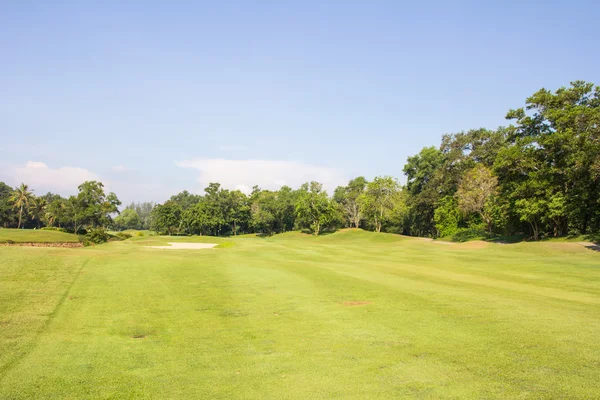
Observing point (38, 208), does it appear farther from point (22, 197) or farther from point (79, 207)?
point (79, 207)

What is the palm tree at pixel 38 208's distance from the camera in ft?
339

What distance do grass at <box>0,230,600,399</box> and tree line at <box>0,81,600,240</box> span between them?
2593cm

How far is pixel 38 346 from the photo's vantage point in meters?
8.21

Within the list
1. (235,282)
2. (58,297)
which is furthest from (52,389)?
(235,282)

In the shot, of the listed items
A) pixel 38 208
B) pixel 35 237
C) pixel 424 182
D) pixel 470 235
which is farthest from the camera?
pixel 38 208

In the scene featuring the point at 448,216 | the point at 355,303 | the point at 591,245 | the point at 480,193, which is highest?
the point at 480,193

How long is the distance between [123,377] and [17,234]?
60.9 meters

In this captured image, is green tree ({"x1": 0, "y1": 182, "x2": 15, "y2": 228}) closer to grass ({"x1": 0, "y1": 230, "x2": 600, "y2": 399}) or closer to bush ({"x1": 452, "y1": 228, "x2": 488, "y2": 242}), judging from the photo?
grass ({"x1": 0, "y1": 230, "x2": 600, "y2": 399})

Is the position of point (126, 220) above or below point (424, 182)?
below

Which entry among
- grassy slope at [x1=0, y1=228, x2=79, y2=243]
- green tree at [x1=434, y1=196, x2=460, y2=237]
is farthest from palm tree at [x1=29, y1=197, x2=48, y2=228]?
green tree at [x1=434, y1=196, x2=460, y2=237]

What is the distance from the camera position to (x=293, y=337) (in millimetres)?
8828

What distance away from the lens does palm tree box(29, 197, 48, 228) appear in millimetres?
103188

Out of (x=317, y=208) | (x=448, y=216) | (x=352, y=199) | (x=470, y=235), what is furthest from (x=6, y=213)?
(x=470, y=235)

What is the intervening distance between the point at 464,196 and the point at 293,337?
5235 cm
